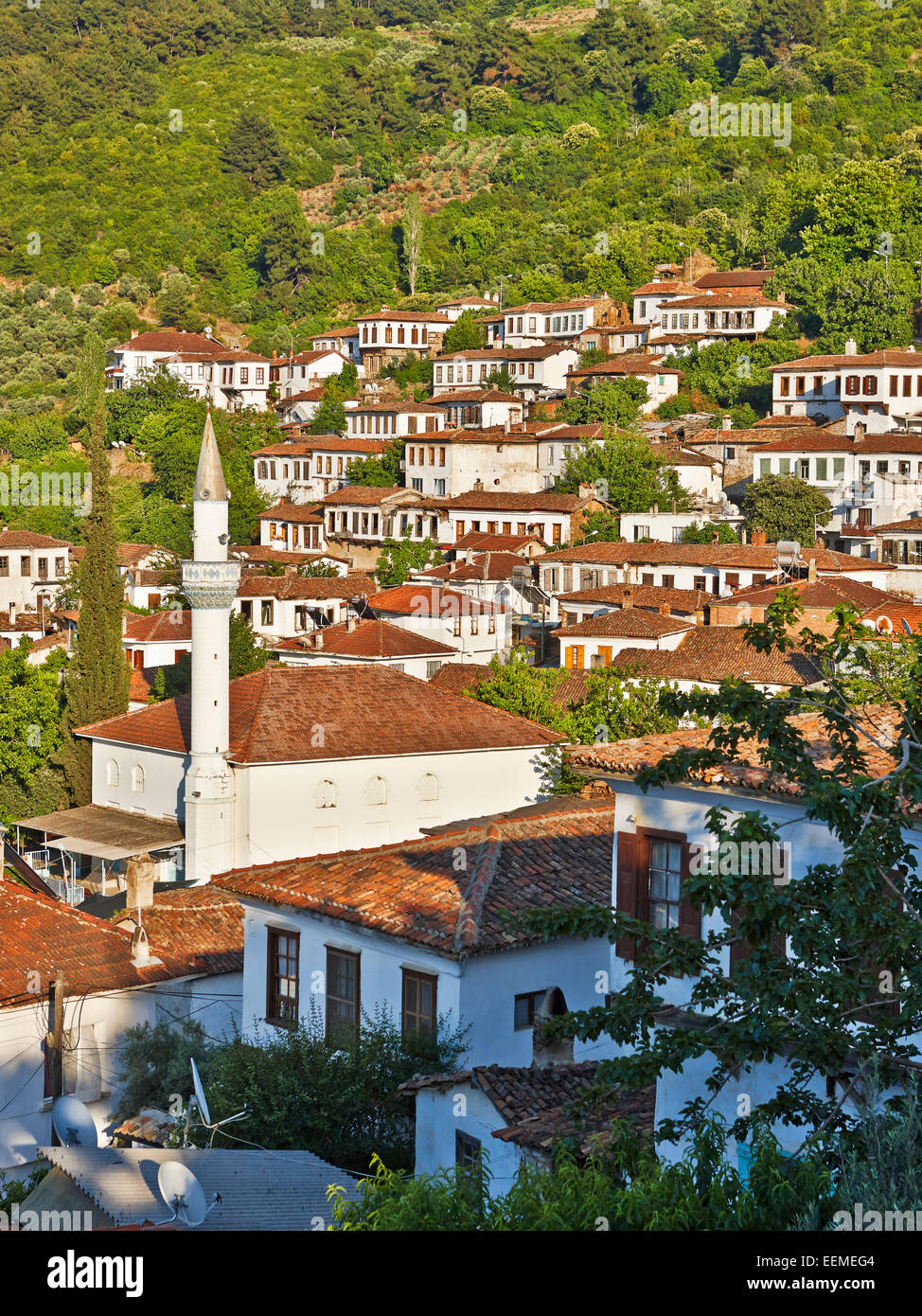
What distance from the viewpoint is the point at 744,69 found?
119562 mm

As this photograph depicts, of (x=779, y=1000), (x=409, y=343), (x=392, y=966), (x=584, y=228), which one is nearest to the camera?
(x=779, y=1000)

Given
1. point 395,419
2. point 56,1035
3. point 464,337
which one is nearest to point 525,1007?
point 56,1035

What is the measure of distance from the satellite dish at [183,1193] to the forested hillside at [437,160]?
6596 cm

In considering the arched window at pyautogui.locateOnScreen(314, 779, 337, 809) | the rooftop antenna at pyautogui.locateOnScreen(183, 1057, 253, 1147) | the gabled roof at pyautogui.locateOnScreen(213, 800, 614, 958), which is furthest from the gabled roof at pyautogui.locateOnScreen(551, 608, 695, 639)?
the rooftop antenna at pyautogui.locateOnScreen(183, 1057, 253, 1147)

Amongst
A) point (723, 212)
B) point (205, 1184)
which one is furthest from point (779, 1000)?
point (723, 212)

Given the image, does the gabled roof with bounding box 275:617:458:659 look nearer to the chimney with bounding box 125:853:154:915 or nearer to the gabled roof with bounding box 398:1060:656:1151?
the chimney with bounding box 125:853:154:915

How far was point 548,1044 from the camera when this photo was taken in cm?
1598

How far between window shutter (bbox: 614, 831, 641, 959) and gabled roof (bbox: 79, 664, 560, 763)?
646 inches

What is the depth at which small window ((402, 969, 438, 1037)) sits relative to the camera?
1591 centimetres

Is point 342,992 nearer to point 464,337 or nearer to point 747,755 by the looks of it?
point 747,755

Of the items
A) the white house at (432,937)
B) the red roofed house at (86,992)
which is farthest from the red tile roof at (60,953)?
the white house at (432,937)

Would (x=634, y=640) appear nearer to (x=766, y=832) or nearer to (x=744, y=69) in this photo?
(x=766, y=832)

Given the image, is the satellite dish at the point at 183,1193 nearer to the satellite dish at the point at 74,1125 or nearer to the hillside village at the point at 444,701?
the hillside village at the point at 444,701
